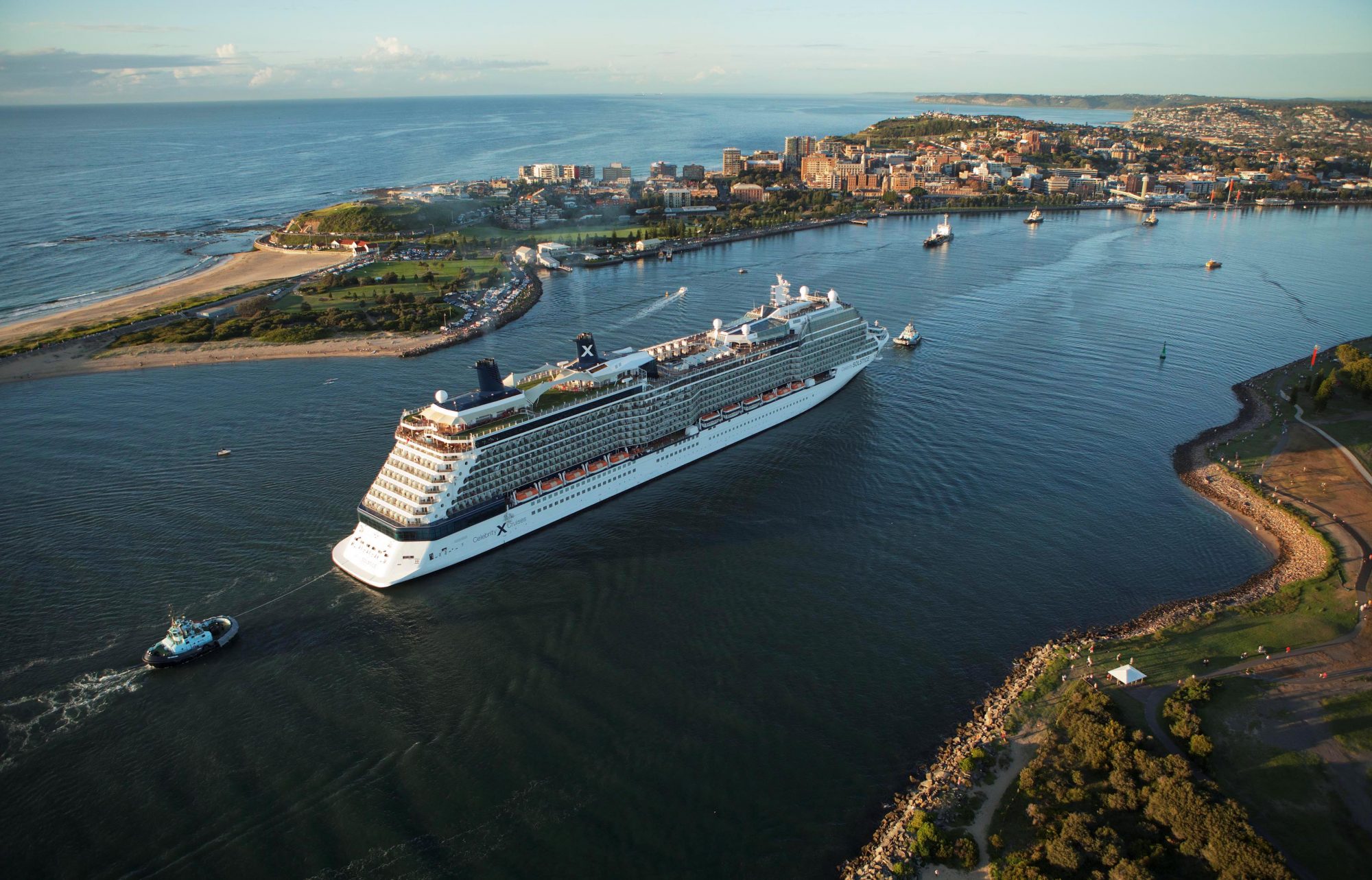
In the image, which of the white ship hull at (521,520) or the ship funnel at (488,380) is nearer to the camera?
the white ship hull at (521,520)

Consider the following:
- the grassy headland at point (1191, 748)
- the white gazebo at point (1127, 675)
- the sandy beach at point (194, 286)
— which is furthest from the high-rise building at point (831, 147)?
the white gazebo at point (1127, 675)

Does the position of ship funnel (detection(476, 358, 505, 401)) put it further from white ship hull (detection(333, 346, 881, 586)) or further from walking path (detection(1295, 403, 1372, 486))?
walking path (detection(1295, 403, 1372, 486))

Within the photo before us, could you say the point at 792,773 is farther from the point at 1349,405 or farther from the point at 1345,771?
the point at 1349,405

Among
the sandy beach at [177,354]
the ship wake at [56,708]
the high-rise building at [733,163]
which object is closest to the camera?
the ship wake at [56,708]

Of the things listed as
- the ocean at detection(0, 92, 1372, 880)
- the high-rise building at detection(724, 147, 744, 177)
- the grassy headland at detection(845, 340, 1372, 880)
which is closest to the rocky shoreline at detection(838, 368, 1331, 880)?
the grassy headland at detection(845, 340, 1372, 880)

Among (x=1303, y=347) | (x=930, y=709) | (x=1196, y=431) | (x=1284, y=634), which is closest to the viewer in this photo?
(x=930, y=709)

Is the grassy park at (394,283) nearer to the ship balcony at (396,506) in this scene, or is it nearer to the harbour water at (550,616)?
the harbour water at (550,616)

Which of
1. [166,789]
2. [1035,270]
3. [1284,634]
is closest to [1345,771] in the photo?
[1284,634]
